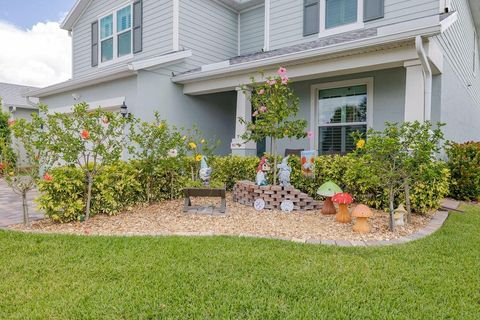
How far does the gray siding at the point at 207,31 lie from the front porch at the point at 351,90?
5.13 ft

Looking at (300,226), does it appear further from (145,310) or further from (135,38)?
(135,38)

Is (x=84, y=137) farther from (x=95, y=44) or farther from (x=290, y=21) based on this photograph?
(x=95, y=44)

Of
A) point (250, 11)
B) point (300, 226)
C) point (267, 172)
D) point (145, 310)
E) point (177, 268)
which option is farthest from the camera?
point (250, 11)

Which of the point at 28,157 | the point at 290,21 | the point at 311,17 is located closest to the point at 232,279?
the point at 28,157

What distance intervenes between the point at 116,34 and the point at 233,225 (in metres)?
9.12

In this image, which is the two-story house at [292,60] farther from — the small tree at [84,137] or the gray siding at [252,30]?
the small tree at [84,137]

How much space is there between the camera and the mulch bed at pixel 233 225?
4270 mm

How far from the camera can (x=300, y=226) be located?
15.2ft

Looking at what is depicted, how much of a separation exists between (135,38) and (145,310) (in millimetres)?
9850

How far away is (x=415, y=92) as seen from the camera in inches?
225

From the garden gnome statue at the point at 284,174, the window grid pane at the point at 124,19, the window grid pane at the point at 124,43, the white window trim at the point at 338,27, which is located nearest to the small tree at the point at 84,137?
the garden gnome statue at the point at 284,174

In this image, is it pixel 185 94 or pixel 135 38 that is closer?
pixel 185 94

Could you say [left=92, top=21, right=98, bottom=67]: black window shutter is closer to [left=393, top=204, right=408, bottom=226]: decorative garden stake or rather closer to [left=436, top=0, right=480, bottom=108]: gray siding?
[left=436, top=0, right=480, bottom=108]: gray siding

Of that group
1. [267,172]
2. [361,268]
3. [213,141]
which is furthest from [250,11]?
[361,268]
